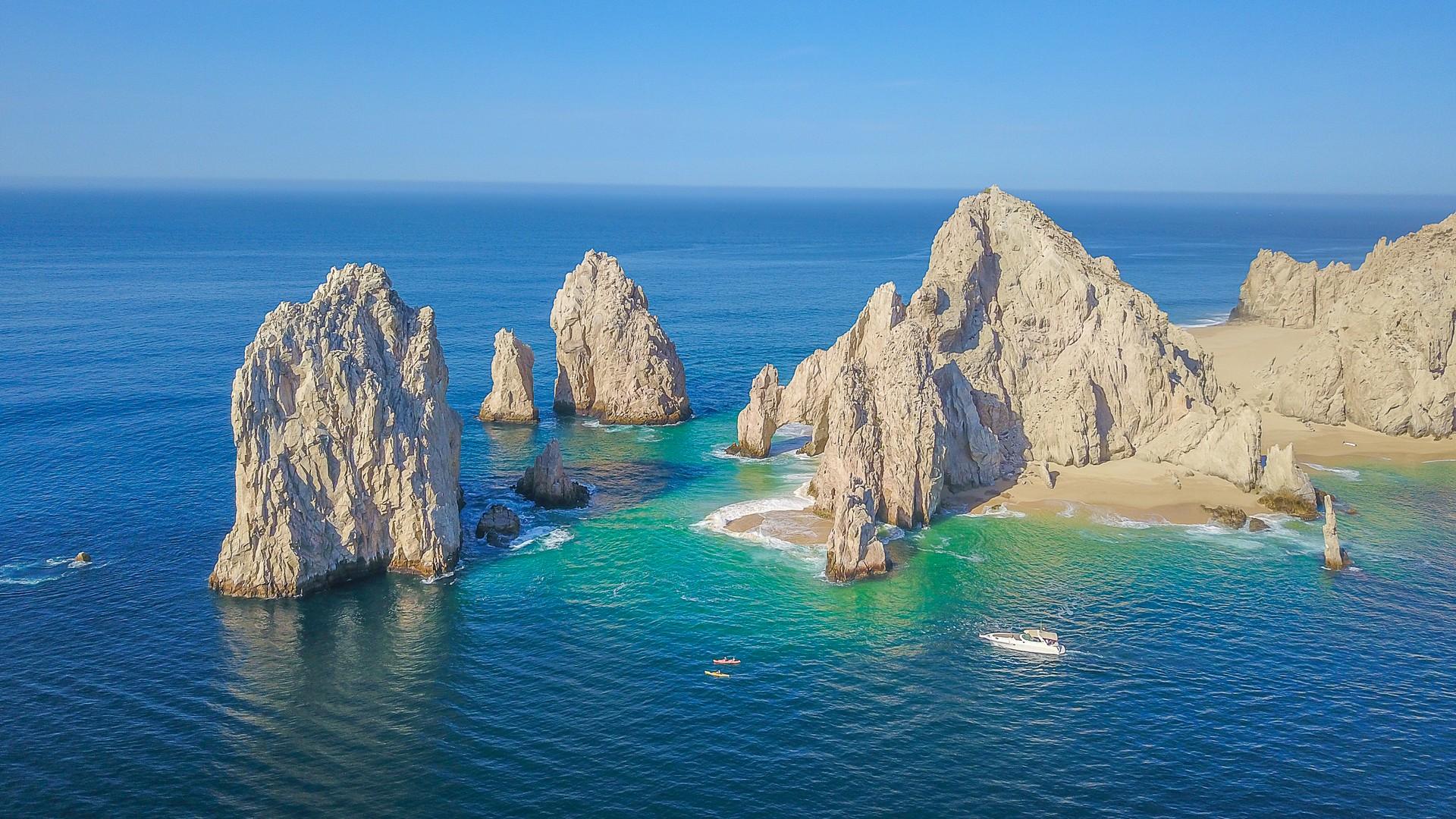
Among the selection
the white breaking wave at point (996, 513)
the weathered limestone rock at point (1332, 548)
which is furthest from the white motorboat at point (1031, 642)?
the weathered limestone rock at point (1332, 548)

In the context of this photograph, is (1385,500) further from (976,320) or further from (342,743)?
(342,743)

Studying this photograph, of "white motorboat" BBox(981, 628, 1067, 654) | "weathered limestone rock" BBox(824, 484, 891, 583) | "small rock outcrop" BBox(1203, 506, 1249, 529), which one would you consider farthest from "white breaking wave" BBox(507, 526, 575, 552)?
"small rock outcrop" BBox(1203, 506, 1249, 529)

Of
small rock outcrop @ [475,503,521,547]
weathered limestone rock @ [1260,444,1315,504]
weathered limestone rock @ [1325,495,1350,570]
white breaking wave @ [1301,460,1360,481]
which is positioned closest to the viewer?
weathered limestone rock @ [1325,495,1350,570]

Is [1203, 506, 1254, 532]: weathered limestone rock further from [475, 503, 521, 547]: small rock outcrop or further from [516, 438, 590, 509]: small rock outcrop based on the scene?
[475, 503, 521, 547]: small rock outcrop

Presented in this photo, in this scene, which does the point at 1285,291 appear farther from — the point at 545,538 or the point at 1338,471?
the point at 545,538

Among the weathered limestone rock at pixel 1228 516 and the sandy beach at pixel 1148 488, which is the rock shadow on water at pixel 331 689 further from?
the weathered limestone rock at pixel 1228 516

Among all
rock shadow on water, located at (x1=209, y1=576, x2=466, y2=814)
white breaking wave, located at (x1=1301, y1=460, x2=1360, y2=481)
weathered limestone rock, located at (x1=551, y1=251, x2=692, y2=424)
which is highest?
weathered limestone rock, located at (x1=551, y1=251, x2=692, y2=424)
